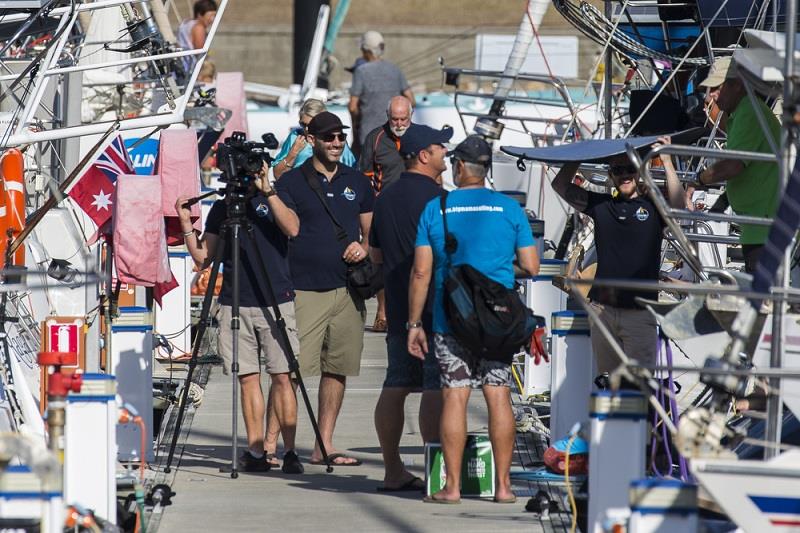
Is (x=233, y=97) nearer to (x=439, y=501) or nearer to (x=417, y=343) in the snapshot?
(x=417, y=343)

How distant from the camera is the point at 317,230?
9180mm

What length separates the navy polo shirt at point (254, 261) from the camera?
898cm

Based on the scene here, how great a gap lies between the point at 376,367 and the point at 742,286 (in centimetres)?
613

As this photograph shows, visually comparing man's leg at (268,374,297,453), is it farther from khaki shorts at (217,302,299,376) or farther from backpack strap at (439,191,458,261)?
backpack strap at (439,191,458,261)

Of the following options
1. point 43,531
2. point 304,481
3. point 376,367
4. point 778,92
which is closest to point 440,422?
point 304,481

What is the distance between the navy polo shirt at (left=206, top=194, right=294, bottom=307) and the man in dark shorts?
174 centimetres

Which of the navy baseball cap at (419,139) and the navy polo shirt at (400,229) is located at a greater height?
the navy baseball cap at (419,139)

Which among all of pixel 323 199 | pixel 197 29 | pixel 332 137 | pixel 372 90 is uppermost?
pixel 197 29

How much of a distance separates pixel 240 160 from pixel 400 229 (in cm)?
93

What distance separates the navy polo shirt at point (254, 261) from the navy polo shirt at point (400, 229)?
27.0 inches

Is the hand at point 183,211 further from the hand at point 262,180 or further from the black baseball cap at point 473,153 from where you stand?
the black baseball cap at point 473,153

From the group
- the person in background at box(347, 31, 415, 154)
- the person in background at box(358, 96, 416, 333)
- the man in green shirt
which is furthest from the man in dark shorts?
the person in background at box(347, 31, 415, 154)

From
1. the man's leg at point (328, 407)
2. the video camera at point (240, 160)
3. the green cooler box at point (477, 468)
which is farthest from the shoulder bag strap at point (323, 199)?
the green cooler box at point (477, 468)

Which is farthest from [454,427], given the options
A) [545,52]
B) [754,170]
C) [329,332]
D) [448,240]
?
[545,52]
